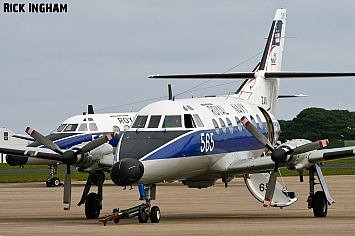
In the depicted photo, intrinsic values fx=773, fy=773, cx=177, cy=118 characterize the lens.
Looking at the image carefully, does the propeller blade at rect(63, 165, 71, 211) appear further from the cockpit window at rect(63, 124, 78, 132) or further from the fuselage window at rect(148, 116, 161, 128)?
the cockpit window at rect(63, 124, 78, 132)

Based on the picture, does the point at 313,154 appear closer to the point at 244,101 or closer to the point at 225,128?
the point at 225,128

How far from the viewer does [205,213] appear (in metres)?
22.6

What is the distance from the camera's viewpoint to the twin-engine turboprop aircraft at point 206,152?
59.6 ft

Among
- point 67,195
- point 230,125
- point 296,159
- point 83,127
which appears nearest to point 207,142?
point 230,125

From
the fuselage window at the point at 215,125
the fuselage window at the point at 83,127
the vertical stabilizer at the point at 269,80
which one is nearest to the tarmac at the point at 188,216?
the fuselage window at the point at 215,125

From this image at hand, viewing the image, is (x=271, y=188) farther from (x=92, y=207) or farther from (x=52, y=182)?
(x=52, y=182)

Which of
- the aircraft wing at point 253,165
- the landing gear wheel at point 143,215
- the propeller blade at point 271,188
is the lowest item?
the landing gear wheel at point 143,215

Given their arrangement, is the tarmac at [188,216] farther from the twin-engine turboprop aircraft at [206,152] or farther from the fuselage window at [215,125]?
the fuselage window at [215,125]

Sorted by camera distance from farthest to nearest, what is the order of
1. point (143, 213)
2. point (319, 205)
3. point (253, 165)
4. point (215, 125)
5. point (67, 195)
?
1. point (215, 125)
2. point (67, 195)
3. point (253, 165)
4. point (319, 205)
5. point (143, 213)

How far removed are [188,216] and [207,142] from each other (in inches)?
95.3

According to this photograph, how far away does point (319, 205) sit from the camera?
20.4 metres

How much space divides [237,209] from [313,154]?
463cm

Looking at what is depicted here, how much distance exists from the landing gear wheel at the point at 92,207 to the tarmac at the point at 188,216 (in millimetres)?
316

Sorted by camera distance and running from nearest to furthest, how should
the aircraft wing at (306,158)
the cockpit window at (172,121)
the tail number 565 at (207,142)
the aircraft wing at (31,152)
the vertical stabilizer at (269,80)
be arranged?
the cockpit window at (172,121), the aircraft wing at (306,158), the tail number 565 at (207,142), the aircraft wing at (31,152), the vertical stabilizer at (269,80)
